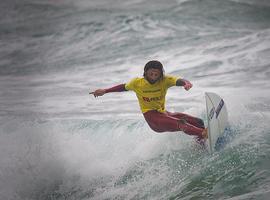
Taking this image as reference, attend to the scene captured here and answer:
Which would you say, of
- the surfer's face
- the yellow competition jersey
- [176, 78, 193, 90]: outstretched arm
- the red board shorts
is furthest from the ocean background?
the surfer's face

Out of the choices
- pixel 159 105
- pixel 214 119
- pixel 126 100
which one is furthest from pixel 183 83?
pixel 126 100

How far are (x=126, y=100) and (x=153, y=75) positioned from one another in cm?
484

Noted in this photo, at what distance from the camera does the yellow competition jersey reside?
6.17 m

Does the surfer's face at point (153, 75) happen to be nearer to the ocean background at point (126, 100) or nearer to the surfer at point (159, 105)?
the surfer at point (159, 105)

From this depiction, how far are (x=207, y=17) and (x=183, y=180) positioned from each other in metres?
14.3

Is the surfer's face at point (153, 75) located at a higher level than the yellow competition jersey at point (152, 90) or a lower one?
higher

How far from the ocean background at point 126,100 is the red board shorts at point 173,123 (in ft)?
1.28

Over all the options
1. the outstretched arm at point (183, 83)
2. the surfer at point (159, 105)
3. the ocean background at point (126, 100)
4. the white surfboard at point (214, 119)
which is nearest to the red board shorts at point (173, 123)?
the surfer at point (159, 105)

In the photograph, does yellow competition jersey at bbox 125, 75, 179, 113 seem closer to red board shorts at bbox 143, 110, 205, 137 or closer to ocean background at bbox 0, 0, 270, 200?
red board shorts at bbox 143, 110, 205, 137

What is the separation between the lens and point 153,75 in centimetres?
590

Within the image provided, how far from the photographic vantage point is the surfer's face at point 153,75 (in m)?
5.85

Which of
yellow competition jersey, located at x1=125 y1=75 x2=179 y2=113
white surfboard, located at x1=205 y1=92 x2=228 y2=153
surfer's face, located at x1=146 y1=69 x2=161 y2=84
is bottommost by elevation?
white surfboard, located at x1=205 y1=92 x2=228 y2=153

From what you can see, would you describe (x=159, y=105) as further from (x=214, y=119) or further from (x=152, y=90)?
(x=214, y=119)

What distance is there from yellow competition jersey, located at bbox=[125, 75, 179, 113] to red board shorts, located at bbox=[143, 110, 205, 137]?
9 cm
